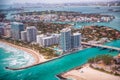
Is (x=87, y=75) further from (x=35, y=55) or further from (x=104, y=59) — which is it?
(x=35, y=55)

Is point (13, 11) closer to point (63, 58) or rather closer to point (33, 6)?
point (33, 6)

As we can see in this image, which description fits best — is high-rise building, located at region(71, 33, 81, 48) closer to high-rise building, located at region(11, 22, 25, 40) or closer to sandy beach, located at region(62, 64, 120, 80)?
sandy beach, located at region(62, 64, 120, 80)

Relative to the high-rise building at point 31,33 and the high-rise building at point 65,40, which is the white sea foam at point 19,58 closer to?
the high-rise building at point 31,33

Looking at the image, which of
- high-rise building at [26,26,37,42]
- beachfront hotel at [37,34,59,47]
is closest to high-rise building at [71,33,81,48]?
beachfront hotel at [37,34,59,47]

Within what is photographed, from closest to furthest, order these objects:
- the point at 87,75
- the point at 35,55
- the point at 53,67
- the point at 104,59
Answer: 1. the point at 87,75
2. the point at 104,59
3. the point at 53,67
4. the point at 35,55

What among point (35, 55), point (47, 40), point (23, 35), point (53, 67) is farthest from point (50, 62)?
point (23, 35)
